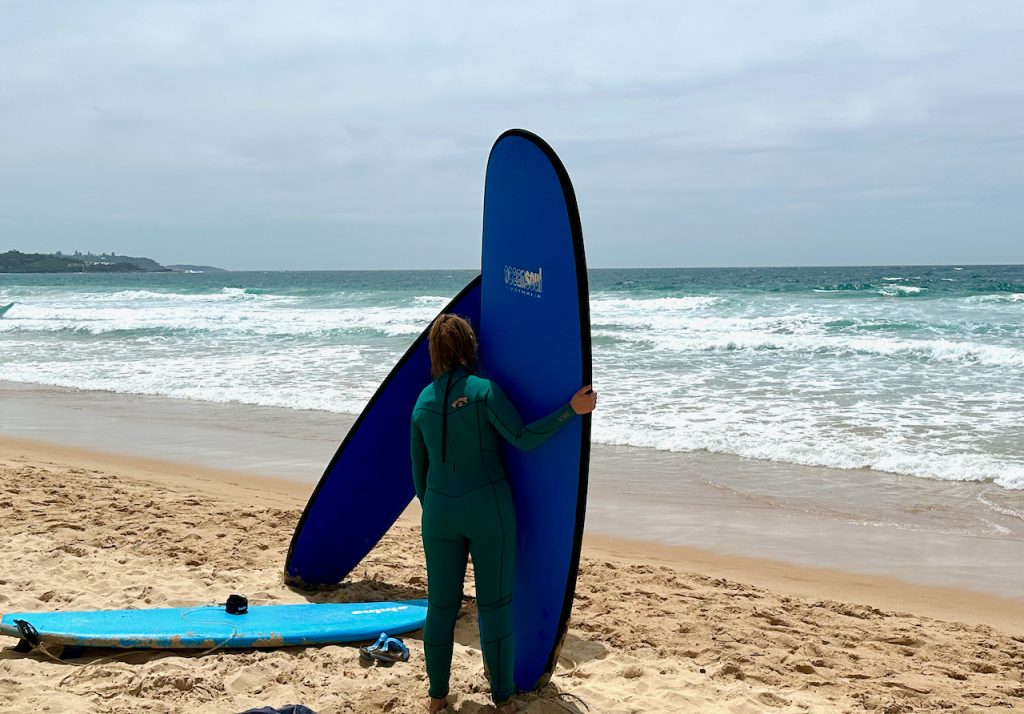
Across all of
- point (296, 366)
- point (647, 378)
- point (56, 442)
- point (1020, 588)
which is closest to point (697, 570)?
point (1020, 588)

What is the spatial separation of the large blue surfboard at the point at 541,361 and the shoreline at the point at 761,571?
1901 millimetres

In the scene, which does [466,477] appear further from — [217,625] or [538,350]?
[217,625]

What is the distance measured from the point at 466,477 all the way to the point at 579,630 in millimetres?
1403

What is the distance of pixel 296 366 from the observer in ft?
45.3

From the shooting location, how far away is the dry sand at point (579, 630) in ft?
10.1

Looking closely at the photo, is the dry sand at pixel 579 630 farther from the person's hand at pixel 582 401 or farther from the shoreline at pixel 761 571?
the person's hand at pixel 582 401

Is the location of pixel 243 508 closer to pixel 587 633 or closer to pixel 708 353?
pixel 587 633

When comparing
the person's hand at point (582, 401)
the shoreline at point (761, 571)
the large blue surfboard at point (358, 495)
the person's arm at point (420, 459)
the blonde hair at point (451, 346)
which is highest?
the blonde hair at point (451, 346)

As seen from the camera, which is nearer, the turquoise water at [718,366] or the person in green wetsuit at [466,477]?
the person in green wetsuit at [466,477]

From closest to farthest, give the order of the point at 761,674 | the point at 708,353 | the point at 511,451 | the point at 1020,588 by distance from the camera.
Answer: the point at 511,451
the point at 761,674
the point at 1020,588
the point at 708,353

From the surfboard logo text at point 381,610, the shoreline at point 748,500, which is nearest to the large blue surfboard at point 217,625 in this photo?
the surfboard logo text at point 381,610

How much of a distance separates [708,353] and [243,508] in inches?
433

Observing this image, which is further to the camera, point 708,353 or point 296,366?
point 708,353

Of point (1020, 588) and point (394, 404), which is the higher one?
point (394, 404)
